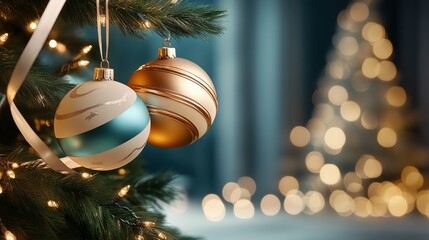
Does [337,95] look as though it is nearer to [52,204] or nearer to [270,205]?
[270,205]

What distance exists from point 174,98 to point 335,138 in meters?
2.20

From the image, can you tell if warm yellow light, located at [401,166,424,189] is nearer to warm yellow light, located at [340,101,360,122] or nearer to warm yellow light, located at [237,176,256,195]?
warm yellow light, located at [340,101,360,122]

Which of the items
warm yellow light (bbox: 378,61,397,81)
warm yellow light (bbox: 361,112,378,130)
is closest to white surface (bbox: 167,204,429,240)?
warm yellow light (bbox: 361,112,378,130)

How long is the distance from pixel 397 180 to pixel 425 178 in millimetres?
116

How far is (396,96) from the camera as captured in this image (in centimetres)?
271

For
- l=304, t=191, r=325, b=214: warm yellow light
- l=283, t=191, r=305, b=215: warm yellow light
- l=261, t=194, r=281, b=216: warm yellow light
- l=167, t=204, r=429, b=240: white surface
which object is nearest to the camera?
l=167, t=204, r=429, b=240: white surface

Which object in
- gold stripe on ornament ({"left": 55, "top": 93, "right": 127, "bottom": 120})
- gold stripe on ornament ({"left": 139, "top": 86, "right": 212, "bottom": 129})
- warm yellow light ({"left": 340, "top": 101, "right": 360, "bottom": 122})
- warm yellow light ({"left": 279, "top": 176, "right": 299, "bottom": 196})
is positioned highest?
warm yellow light ({"left": 340, "top": 101, "right": 360, "bottom": 122})

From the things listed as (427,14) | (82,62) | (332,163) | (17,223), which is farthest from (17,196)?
(427,14)

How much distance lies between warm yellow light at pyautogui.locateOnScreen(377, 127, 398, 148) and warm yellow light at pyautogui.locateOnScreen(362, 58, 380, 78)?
23cm

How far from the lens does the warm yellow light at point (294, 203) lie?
289 cm

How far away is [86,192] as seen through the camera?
2.02 feet

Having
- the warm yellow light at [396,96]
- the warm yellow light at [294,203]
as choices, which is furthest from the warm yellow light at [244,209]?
the warm yellow light at [396,96]

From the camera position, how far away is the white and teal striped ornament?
518 mm

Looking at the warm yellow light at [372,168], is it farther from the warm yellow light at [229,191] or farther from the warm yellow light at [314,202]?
the warm yellow light at [229,191]
